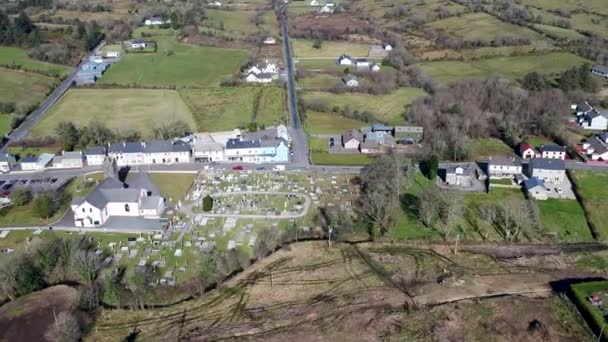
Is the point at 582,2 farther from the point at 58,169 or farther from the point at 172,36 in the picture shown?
the point at 58,169

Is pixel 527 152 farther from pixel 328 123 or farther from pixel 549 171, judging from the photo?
pixel 328 123

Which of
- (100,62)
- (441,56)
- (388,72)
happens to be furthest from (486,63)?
(100,62)

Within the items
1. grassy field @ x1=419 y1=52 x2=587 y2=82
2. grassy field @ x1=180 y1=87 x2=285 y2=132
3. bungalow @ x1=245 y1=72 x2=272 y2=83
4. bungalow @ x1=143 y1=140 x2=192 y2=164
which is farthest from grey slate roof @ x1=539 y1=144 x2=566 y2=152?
bungalow @ x1=245 y1=72 x2=272 y2=83

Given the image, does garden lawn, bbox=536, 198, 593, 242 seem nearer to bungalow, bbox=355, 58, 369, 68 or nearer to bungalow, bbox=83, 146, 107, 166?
bungalow, bbox=83, 146, 107, 166

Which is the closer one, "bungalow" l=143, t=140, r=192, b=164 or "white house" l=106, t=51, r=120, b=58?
"bungalow" l=143, t=140, r=192, b=164

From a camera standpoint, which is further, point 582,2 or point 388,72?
point 582,2

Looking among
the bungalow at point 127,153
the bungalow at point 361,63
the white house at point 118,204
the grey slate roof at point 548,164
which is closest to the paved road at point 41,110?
the bungalow at point 127,153
